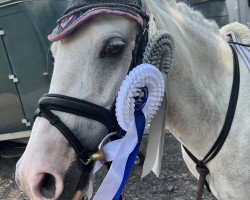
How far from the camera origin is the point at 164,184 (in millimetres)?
4348

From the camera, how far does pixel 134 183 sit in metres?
4.54

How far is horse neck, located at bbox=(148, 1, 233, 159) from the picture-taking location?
6.66 feet

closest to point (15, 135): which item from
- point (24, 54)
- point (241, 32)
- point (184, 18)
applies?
point (24, 54)

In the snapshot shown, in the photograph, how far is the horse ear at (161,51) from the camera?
173cm

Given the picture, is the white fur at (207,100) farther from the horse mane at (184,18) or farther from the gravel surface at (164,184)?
the gravel surface at (164,184)

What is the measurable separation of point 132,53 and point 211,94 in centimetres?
67

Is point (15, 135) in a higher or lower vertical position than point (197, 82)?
lower

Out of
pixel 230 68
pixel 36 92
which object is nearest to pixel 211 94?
pixel 230 68

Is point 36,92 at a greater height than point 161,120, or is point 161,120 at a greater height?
point 161,120

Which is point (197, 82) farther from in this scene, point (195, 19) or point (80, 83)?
point (80, 83)

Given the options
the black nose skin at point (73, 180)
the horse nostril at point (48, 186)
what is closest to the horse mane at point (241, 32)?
the black nose skin at point (73, 180)

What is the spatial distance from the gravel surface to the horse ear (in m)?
2.46

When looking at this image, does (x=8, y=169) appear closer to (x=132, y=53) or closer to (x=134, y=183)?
(x=134, y=183)

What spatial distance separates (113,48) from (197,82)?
656 mm
